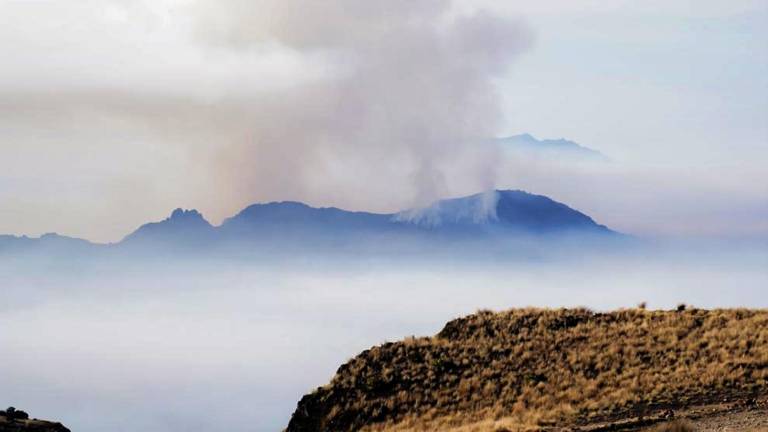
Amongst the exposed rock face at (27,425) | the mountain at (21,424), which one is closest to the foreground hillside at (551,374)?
the exposed rock face at (27,425)

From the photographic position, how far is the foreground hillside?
35000 millimetres

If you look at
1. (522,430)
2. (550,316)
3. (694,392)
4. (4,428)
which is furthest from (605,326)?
(4,428)

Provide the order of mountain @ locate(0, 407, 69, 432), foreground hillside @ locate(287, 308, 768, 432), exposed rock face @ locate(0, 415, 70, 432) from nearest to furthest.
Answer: foreground hillside @ locate(287, 308, 768, 432)
exposed rock face @ locate(0, 415, 70, 432)
mountain @ locate(0, 407, 69, 432)

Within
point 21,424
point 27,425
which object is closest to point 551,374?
point 27,425

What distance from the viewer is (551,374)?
41.6 meters

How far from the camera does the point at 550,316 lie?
165 feet

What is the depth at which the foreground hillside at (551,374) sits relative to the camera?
35000 millimetres

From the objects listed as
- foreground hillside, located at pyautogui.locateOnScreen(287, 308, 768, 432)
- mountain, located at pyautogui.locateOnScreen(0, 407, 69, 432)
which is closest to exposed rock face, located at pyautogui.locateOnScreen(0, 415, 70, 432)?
mountain, located at pyautogui.locateOnScreen(0, 407, 69, 432)

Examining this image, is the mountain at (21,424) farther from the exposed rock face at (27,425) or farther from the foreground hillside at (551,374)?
the foreground hillside at (551,374)

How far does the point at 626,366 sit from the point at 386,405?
11.3m

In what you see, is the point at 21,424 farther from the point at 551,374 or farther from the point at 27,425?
the point at 551,374

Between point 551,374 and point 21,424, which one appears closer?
point 551,374

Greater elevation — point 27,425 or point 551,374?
point 551,374

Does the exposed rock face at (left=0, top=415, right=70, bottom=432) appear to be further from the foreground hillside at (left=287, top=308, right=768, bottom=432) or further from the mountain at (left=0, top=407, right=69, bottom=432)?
the foreground hillside at (left=287, top=308, right=768, bottom=432)
